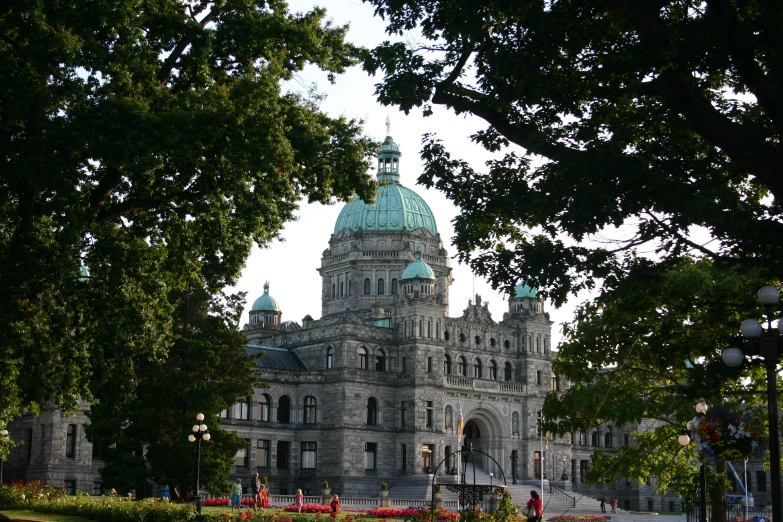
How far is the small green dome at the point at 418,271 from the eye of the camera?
7312 cm

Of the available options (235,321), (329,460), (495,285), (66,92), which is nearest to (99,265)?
(66,92)

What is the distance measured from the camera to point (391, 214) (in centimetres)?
8338

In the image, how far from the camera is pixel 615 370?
29.4m

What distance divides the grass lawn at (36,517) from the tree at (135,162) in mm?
3420

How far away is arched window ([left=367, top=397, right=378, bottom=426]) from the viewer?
71625 millimetres

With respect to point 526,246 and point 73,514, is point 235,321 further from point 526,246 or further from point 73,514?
point 526,246

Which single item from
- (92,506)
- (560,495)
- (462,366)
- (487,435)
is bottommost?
(560,495)

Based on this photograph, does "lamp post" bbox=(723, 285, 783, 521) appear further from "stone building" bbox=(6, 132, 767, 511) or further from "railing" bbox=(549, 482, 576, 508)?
"railing" bbox=(549, 482, 576, 508)

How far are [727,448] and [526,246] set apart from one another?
24.6 feet

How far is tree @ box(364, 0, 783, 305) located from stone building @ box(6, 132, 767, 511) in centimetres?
4855

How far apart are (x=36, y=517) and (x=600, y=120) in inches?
902

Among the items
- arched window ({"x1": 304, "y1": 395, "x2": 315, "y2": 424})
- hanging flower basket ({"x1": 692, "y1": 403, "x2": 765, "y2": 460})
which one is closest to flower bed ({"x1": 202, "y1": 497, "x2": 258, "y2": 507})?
arched window ({"x1": 304, "y1": 395, "x2": 315, "y2": 424})

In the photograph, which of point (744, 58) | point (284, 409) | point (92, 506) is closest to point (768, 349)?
point (744, 58)

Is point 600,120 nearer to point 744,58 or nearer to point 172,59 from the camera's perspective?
point 744,58
